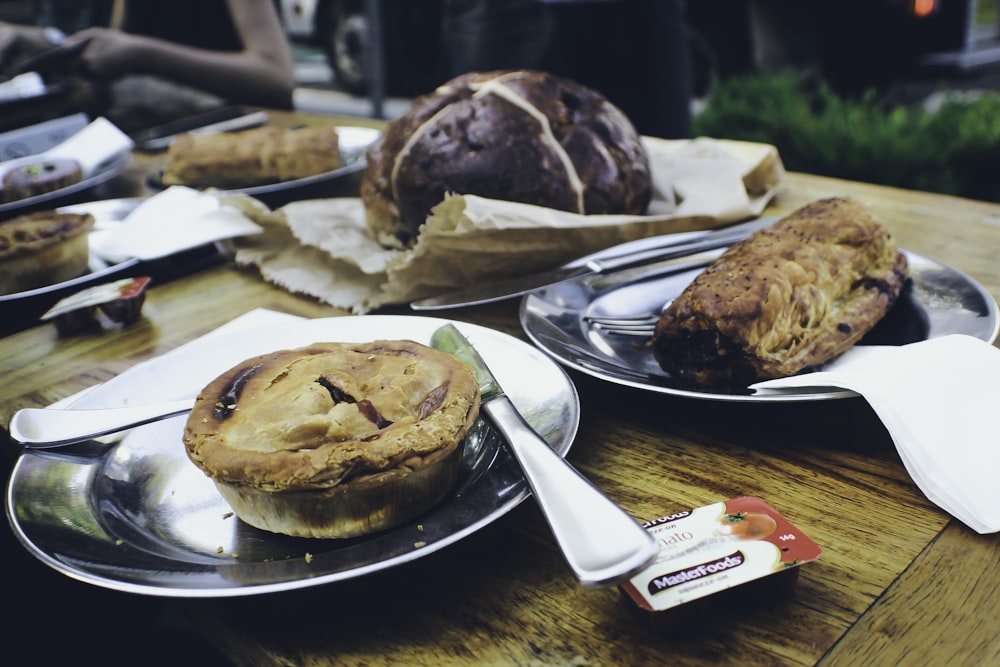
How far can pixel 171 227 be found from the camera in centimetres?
154

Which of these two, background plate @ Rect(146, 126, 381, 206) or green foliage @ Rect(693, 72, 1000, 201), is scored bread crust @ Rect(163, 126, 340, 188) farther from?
green foliage @ Rect(693, 72, 1000, 201)

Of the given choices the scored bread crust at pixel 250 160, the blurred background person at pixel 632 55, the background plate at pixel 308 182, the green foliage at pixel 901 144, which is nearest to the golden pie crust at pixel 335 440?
the background plate at pixel 308 182

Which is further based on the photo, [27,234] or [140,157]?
[140,157]

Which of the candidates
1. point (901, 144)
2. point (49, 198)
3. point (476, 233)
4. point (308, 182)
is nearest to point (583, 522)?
point (476, 233)

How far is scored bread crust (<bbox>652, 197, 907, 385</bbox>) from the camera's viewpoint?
2.96 feet

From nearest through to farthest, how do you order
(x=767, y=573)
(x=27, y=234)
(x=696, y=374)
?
(x=767, y=573) → (x=696, y=374) → (x=27, y=234)

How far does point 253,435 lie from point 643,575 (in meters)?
0.37

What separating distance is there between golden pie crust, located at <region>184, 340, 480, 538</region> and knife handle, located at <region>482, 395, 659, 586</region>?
9 cm

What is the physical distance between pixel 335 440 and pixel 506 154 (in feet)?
2.56

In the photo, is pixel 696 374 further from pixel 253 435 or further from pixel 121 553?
pixel 121 553

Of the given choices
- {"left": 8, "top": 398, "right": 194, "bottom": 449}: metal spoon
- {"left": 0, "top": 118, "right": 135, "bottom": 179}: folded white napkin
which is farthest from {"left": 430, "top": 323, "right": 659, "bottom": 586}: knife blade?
{"left": 0, "top": 118, "right": 135, "bottom": 179}: folded white napkin

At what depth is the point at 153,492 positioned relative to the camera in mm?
814

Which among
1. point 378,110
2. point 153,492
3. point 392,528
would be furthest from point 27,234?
point 378,110

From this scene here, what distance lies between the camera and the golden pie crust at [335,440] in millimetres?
673
